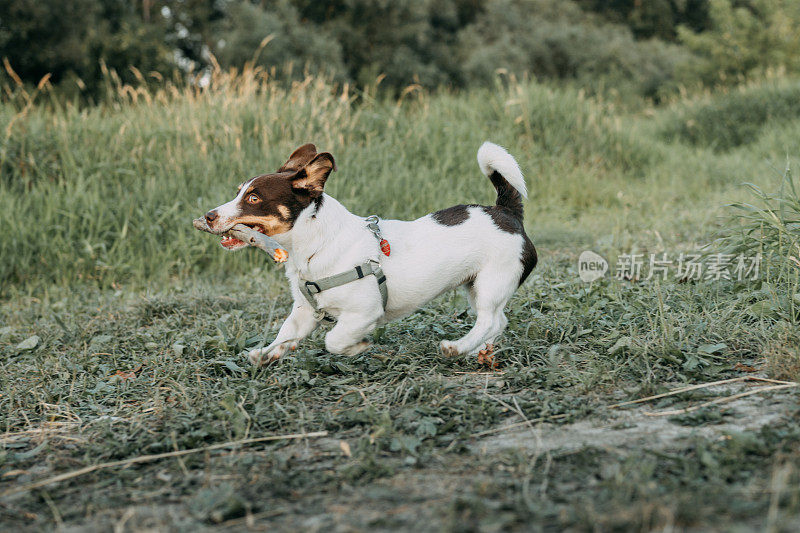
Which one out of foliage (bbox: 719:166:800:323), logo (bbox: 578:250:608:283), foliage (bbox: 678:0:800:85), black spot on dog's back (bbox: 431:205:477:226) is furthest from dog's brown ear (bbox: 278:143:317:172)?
foliage (bbox: 678:0:800:85)

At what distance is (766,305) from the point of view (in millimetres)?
3365

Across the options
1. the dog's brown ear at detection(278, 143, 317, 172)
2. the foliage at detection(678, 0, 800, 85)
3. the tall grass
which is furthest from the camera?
the foliage at detection(678, 0, 800, 85)

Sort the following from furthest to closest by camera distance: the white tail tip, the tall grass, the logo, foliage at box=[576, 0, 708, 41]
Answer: foliage at box=[576, 0, 708, 41], the tall grass, the logo, the white tail tip

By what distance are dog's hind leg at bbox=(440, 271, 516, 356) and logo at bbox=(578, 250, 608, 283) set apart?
1.15m

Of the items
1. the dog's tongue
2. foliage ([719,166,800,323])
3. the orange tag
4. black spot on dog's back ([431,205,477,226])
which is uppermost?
black spot on dog's back ([431,205,477,226])

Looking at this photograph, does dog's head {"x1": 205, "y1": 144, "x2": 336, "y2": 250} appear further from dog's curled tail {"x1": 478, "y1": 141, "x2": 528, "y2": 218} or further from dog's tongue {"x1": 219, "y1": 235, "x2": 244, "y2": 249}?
dog's curled tail {"x1": 478, "y1": 141, "x2": 528, "y2": 218}

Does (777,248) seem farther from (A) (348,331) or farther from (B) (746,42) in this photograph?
(B) (746,42)

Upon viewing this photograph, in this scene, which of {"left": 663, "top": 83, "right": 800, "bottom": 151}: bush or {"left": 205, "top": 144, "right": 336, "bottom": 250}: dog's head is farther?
{"left": 663, "top": 83, "right": 800, "bottom": 151}: bush

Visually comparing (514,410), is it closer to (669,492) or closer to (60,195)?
(669,492)

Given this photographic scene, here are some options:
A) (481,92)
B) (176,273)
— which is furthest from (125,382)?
(481,92)

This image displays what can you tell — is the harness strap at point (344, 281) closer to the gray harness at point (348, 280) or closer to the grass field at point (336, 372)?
the gray harness at point (348, 280)

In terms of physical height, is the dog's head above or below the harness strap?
above

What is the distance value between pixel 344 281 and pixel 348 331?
0.73ft

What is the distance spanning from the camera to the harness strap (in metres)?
3.06
